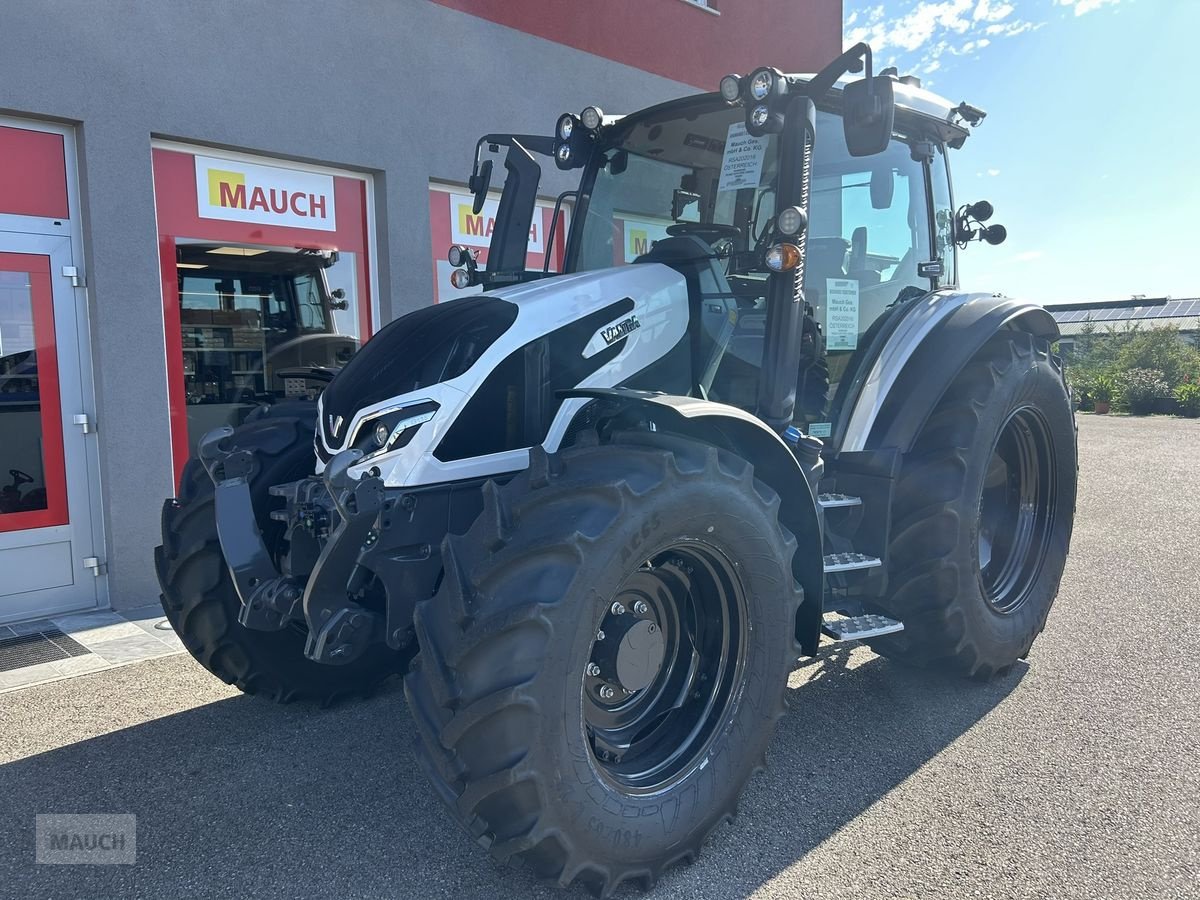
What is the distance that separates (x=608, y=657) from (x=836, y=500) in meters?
1.32

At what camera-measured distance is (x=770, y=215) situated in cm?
338

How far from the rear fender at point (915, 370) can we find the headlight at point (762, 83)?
1226 mm

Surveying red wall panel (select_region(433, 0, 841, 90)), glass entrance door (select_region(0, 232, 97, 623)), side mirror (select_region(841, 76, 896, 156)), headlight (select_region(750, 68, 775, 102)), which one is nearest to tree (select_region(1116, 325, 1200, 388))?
red wall panel (select_region(433, 0, 841, 90))

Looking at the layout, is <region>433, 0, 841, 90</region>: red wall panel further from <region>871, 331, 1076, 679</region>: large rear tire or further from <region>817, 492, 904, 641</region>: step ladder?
<region>817, 492, 904, 641</region>: step ladder

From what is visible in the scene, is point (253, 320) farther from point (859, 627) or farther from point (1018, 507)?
point (1018, 507)

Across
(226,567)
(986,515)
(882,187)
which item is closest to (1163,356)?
(986,515)

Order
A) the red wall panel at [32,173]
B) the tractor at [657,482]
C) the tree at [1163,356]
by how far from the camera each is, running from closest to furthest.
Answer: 1. the tractor at [657,482]
2. the red wall panel at [32,173]
3. the tree at [1163,356]

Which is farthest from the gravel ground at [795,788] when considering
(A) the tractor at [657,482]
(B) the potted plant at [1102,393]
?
(B) the potted plant at [1102,393]

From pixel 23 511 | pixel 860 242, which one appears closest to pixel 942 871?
pixel 860 242

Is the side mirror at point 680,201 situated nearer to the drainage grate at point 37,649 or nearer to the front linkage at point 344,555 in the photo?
the front linkage at point 344,555

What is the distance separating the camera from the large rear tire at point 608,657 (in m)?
2.13

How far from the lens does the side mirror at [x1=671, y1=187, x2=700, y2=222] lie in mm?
3740

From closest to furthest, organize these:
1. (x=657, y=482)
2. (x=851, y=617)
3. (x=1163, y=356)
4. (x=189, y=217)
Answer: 1. (x=657, y=482)
2. (x=851, y=617)
3. (x=189, y=217)
4. (x=1163, y=356)

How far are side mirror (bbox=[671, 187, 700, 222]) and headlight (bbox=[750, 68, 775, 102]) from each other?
738mm
